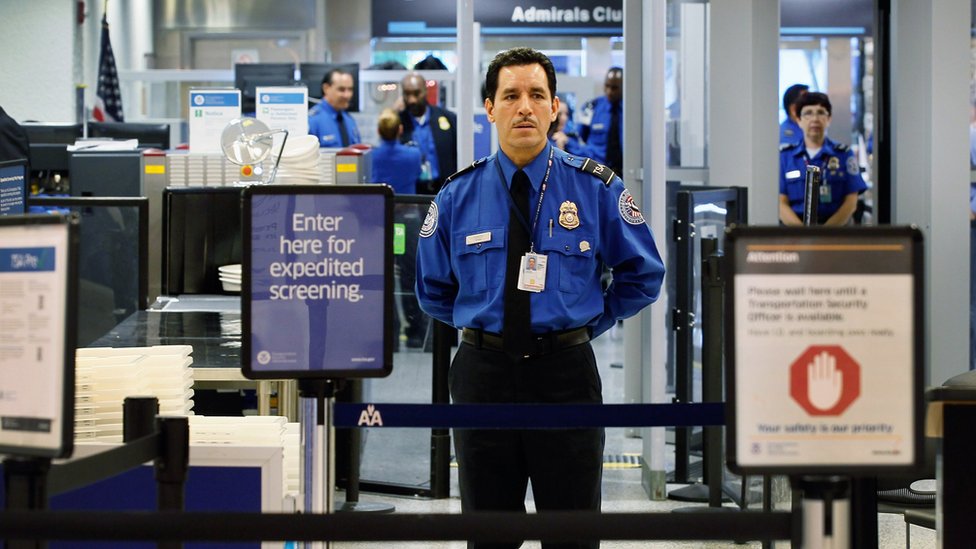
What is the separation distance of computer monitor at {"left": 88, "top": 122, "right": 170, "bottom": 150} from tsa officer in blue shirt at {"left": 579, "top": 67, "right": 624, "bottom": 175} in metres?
3.36

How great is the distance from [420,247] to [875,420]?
169cm

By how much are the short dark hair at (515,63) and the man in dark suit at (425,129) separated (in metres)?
7.00

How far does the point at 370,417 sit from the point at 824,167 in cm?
536

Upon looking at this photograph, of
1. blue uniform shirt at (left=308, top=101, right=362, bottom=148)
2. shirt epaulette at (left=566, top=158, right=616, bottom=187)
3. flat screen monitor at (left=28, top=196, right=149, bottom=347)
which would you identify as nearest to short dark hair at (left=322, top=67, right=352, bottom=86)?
blue uniform shirt at (left=308, top=101, right=362, bottom=148)

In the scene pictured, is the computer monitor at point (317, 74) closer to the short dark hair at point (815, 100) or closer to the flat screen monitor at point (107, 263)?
the short dark hair at point (815, 100)

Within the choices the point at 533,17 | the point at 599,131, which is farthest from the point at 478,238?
the point at 533,17

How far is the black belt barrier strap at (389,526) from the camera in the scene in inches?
66.1

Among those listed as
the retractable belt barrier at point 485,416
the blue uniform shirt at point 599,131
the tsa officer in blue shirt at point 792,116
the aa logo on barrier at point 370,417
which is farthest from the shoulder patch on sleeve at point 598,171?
the blue uniform shirt at point 599,131

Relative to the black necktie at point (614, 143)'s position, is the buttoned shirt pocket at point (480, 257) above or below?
below

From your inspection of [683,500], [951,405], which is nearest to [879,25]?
[683,500]

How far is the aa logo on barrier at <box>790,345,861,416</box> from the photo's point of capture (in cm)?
169

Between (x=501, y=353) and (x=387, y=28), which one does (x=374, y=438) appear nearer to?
(x=501, y=353)

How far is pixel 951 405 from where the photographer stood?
2164 mm

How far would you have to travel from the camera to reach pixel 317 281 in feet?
6.77
